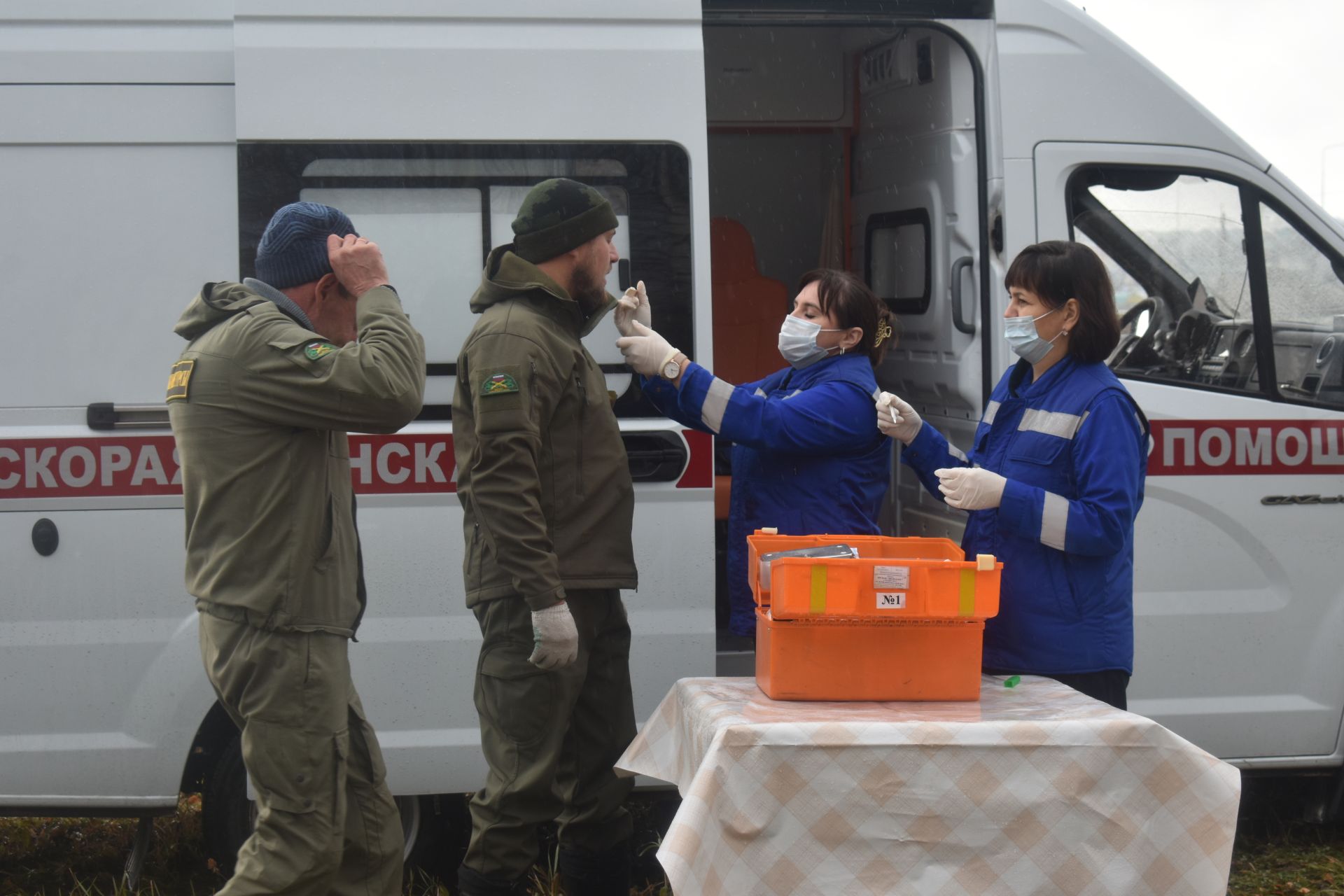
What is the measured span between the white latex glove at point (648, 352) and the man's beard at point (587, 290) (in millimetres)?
118

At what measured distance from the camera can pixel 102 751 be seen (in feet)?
11.1

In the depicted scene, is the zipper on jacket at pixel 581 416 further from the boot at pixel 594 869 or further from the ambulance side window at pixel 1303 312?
the ambulance side window at pixel 1303 312

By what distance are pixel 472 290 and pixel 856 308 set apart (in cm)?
100

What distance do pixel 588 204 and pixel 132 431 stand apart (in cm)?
133

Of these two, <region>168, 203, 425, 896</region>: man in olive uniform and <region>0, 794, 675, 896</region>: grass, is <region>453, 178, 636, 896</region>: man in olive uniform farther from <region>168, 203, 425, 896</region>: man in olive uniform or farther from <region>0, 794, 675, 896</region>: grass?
<region>0, 794, 675, 896</region>: grass

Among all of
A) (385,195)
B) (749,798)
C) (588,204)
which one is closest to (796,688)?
(749,798)

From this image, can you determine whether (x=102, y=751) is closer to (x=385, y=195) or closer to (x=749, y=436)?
(x=385, y=195)

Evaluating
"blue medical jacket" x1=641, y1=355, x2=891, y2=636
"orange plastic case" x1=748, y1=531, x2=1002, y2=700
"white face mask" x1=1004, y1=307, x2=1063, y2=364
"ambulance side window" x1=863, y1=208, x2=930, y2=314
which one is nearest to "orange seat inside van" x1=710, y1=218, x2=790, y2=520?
"ambulance side window" x1=863, y1=208, x2=930, y2=314

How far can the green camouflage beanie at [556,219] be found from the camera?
2938 millimetres

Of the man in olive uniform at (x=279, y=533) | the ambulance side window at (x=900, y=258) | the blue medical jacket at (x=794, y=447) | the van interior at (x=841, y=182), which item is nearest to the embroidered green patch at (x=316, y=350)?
the man in olive uniform at (x=279, y=533)

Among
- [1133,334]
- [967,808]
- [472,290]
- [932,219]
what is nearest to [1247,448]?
[1133,334]

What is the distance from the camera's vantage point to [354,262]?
2.69 m

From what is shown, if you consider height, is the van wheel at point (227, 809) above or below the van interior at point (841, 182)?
below

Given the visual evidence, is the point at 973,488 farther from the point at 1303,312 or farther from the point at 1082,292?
the point at 1303,312
